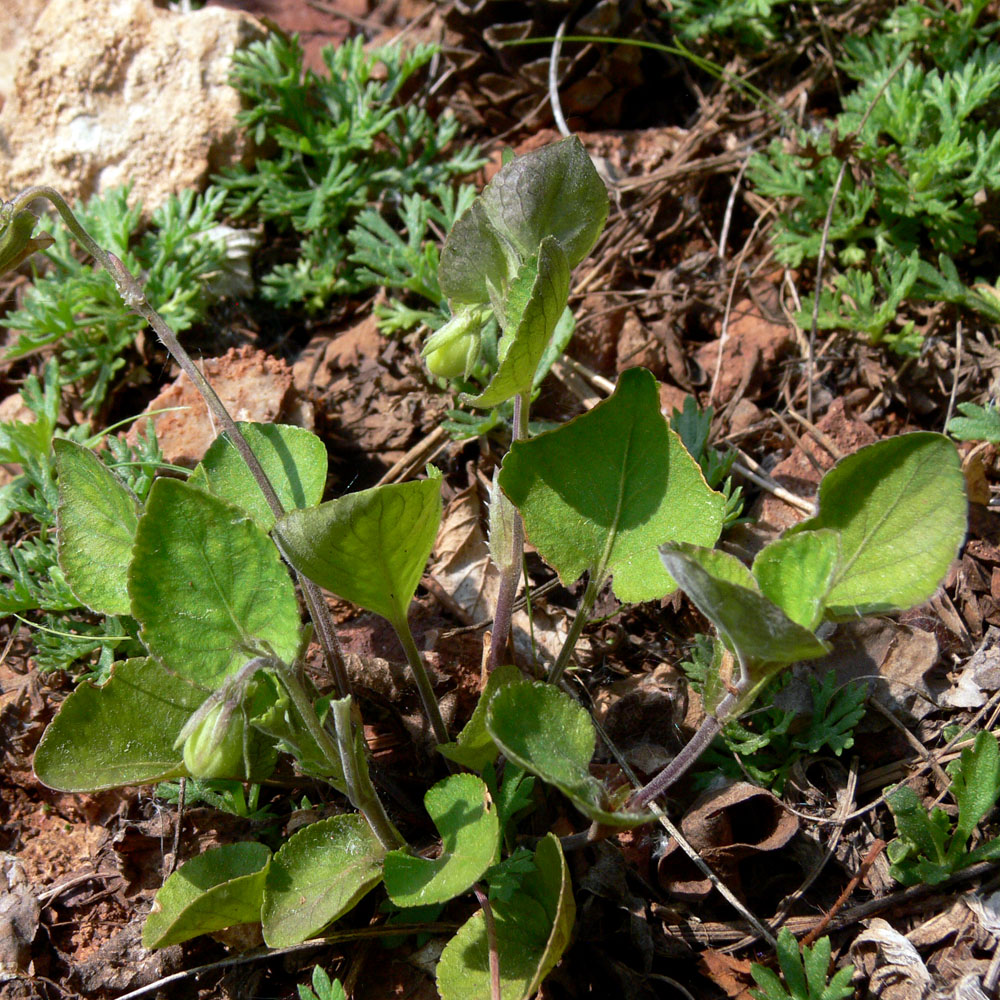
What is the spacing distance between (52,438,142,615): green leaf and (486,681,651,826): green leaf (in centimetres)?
94

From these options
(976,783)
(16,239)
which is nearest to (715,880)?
(976,783)

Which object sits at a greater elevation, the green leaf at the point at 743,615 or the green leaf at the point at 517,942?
the green leaf at the point at 743,615

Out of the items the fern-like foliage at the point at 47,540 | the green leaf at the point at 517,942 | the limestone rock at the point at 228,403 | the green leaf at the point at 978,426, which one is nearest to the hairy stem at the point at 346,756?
the green leaf at the point at 517,942

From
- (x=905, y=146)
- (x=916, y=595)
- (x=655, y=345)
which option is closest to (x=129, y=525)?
(x=916, y=595)

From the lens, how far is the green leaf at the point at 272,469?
6.95ft

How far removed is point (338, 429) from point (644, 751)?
1.46m

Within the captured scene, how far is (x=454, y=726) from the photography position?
2322 millimetres

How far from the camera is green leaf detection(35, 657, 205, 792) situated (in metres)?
1.78

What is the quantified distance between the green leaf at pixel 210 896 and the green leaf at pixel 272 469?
733 millimetres

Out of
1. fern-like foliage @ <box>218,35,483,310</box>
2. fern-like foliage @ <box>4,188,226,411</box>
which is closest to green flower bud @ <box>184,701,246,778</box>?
fern-like foliage @ <box>4,188,226,411</box>

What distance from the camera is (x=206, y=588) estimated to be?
1791mm

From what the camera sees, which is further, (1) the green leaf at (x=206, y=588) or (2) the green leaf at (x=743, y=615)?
(1) the green leaf at (x=206, y=588)

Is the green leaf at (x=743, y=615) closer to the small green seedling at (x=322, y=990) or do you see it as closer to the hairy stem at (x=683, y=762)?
the hairy stem at (x=683, y=762)

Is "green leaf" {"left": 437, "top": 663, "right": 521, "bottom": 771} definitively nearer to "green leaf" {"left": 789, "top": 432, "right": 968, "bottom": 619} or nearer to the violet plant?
the violet plant
